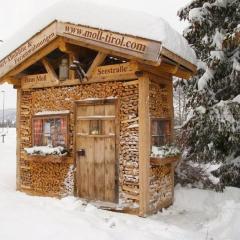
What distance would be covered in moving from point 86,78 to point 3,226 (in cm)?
429

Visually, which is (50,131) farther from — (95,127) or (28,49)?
(28,49)

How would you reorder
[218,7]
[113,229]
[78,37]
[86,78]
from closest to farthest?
1. [113,229]
2. [78,37]
3. [86,78]
4. [218,7]

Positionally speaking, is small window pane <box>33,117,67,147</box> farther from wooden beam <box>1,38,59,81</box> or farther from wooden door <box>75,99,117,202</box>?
wooden beam <box>1,38,59,81</box>

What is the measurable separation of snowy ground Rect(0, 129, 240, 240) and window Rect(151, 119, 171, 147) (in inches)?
62.1

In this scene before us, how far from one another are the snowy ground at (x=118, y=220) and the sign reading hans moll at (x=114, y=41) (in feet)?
10.6


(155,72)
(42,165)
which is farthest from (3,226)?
(155,72)

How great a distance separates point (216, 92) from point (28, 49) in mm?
5015

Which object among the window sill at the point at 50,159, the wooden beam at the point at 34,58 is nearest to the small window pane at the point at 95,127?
the window sill at the point at 50,159

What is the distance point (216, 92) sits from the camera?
32.4 ft

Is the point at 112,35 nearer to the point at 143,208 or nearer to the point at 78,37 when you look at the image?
the point at 78,37

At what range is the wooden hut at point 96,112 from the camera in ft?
26.4

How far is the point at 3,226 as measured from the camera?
5.71 meters

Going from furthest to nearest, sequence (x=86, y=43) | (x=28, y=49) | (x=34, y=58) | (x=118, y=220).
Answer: (x=34, y=58) < (x=28, y=49) < (x=86, y=43) < (x=118, y=220)

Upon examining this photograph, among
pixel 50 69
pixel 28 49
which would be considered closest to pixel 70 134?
pixel 50 69
